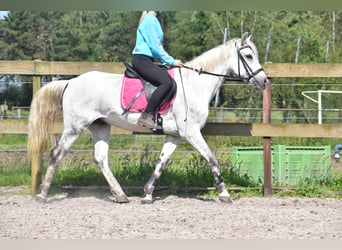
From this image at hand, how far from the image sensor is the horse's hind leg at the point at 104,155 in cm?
651

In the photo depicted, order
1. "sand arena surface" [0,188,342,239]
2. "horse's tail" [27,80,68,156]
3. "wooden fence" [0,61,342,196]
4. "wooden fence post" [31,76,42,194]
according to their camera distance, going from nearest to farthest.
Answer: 1. "sand arena surface" [0,188,342,239]
2. "horse's tail" [27,80,68,156]
3. "wooden fence" [0,61,342,196]
4. "wooden fence post" [31,76,42,194]

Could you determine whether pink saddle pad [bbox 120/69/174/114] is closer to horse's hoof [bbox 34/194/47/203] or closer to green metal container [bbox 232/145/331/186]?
horse's hoof [bbox 34/194/47/203]

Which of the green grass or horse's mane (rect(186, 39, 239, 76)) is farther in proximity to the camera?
the green grass

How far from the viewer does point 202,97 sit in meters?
6.54

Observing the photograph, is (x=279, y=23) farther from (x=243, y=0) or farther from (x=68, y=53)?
(x=243, y=0)

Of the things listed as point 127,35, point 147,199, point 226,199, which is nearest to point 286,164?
point 226,199

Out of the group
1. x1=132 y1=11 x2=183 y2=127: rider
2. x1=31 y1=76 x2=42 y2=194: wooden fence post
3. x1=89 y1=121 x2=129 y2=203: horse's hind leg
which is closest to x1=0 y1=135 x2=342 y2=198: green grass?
x1=31 y1=76 x2=42 y2=194: wooden fence post

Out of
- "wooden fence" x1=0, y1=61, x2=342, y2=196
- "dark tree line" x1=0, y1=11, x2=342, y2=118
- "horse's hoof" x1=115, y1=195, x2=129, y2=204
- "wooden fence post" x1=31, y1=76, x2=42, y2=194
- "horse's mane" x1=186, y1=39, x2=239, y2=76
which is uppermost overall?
"dark tree line" x1=0, y1=11, x2=342, y2=118

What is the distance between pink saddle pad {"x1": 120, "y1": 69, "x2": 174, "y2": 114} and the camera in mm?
6434

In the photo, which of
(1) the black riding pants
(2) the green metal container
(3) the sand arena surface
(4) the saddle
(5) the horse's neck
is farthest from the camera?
(2) the green metal container

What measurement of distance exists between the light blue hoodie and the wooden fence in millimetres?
703

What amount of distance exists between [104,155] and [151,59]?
46.9 inches

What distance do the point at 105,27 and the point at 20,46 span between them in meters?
3.74

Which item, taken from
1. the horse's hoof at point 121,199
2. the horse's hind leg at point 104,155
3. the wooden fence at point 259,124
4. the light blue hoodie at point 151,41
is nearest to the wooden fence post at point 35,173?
the wooden fence at point 259,124
